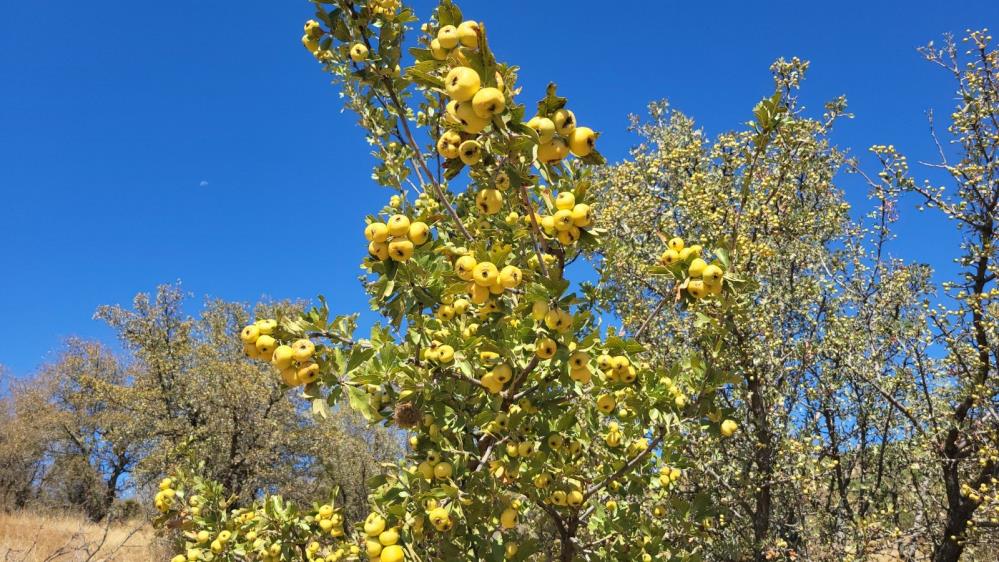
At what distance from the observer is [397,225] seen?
226 cm

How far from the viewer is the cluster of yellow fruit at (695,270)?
2.34 metres

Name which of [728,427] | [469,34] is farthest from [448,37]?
[728,427]

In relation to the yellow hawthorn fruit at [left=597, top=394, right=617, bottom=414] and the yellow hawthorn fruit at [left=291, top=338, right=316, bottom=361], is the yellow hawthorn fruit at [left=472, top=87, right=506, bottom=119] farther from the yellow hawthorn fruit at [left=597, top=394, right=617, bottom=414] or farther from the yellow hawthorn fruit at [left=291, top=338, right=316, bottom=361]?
the yellow hawthorn fruit at [left=597, top=394, right=617, bottom=414]

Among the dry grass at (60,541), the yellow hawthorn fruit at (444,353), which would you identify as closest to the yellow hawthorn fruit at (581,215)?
the yellow hawthorn fruit at (444,353)

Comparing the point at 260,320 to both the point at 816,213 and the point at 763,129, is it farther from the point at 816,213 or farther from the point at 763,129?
the point at 816,213

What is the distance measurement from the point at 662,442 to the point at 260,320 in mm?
2389

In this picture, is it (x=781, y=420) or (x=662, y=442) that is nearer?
(x=662, y=442)

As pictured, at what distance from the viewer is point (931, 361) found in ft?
19.6

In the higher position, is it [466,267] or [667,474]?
[466,267]

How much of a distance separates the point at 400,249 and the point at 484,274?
385mm

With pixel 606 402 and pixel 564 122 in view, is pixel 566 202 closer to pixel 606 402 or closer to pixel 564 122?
pixel 564 122

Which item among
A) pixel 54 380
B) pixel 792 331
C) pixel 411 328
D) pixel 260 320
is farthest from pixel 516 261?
pixel 54 380

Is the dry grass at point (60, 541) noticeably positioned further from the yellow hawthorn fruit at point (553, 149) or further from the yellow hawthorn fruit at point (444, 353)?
the yellow hawthorn fruit at point (553, 149)

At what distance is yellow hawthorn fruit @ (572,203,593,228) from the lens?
224cm
